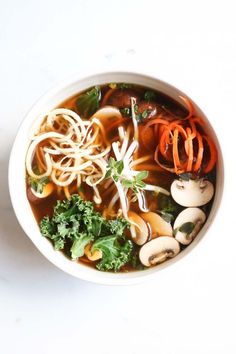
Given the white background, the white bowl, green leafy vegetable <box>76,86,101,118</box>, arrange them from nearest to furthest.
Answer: the white bowl
green leafy vegetable <box>76,86,101,118</box>
the white background

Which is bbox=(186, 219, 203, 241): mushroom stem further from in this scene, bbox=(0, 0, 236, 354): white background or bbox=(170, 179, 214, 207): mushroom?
bbox=(0, 0, 236, 354): white background

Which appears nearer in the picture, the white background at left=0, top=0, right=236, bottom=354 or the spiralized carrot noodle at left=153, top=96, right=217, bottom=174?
the spiralized carrot noodle at left=153, top=96, right=217, bottom=174

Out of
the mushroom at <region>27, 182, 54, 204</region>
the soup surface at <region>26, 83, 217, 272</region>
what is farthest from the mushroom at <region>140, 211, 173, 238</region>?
the mushroom at <region>27, 182, 54, 204</region>

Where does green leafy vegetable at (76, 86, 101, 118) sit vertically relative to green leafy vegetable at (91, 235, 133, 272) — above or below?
above

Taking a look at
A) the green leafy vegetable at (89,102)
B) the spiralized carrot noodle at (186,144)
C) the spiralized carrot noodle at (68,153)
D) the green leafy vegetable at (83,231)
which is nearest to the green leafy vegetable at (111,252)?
the green leafy vegetable at (83,231)

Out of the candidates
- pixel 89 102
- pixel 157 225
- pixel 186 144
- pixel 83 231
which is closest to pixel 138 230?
pixel 157 225

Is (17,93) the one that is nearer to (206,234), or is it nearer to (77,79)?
(77,79)

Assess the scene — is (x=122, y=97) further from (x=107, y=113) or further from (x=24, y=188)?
(x=24, y=188)

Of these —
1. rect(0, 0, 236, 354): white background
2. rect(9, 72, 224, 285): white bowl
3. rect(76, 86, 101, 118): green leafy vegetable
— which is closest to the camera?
rect(9, 72, 224, 285): white bowl
